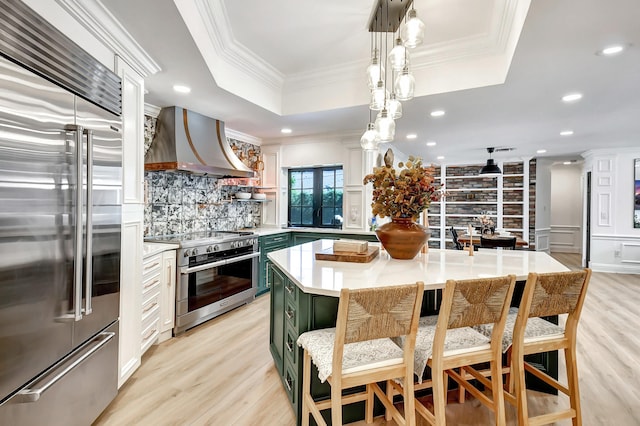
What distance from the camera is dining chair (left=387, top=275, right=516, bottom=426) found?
1.44 metres

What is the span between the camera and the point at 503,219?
7711 mm

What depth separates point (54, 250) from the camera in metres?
1.47

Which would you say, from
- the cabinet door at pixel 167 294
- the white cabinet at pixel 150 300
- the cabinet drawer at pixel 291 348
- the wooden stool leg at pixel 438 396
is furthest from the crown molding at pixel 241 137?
the wooden stool leg at pixel 438 396

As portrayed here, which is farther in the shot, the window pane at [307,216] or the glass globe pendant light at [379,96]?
the window pane at [307,216]

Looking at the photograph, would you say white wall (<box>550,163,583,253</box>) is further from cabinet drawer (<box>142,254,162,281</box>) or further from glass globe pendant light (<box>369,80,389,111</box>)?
cabinet drawer (<box>142,254,162,281</box>)

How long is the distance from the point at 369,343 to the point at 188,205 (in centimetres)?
335

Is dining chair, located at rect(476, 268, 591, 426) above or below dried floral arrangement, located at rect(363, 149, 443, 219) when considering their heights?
below

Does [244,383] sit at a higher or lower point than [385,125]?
lower

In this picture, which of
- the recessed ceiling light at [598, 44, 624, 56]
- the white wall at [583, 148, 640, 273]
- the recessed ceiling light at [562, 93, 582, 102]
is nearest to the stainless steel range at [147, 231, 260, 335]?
the recessed ceiling light at [598, 44, 624, 56]

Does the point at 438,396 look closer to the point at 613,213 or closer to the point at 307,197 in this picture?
the point at 307,197

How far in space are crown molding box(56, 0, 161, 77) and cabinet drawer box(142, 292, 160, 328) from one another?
1902 mm

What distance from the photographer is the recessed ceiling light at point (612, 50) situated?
2234 mm

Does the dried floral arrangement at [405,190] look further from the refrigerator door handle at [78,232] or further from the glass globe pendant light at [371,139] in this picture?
the refrigerator door handle at [78,232]

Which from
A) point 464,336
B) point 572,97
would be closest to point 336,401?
point 464,336
